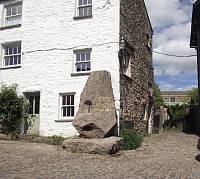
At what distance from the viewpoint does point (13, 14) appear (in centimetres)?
1598

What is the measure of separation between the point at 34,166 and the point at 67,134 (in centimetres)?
590

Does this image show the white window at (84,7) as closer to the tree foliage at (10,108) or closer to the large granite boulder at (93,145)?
the tree foliage at (10,108)

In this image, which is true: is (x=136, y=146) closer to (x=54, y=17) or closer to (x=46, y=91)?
(x=46, y=91)

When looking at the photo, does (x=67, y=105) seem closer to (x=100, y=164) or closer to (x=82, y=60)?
(x=82, y=60)

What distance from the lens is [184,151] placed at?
34.9 feet

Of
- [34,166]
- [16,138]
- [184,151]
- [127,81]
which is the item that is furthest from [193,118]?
[34,166]

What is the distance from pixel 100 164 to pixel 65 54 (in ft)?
24.0

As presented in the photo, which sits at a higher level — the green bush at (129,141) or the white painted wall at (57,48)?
the white painted wall at (57,48)

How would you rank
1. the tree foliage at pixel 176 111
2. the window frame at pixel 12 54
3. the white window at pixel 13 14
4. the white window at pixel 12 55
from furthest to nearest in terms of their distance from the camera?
the tree foliage at pixel 176 111, the white window at pixel 13 14, the white window at pixel 12 55, the window frame at pixel 12 54

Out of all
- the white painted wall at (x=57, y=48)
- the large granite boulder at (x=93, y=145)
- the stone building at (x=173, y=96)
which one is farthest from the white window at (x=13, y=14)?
the stone building at (x=173, y=96)

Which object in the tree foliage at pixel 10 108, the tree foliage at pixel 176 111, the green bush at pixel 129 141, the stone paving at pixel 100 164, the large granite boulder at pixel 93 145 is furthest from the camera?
the tree foliage at pixel 176 111

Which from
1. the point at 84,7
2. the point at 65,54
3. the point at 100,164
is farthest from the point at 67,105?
the point at 100,164

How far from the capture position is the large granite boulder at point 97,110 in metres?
10.5

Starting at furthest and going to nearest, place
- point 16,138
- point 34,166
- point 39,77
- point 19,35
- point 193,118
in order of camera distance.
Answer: point 193,118, point 19,35, point 39,77, point 16,138, point 34,166
